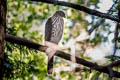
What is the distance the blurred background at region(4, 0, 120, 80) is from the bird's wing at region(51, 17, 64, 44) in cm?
13

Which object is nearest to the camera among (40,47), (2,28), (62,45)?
(2,28)

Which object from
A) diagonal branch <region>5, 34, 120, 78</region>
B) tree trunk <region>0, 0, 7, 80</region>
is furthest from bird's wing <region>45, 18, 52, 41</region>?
tree trunk <region>0, 0, 7, 80</region>

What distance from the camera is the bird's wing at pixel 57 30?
4516 mm

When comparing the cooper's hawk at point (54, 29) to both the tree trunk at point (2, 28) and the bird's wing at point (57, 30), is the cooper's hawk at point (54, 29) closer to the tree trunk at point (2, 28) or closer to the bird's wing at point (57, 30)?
the bird's wing at point (57, 30)

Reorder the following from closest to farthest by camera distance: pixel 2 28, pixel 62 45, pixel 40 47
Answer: pixel 2 28 < pixel 40 47 < pixel 62 45

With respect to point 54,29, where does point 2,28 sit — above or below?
above

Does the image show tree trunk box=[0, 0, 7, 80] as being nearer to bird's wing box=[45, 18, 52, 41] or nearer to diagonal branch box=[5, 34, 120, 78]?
diagonal branch box=[5, 34, 120, 78]

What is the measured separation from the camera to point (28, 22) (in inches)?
342

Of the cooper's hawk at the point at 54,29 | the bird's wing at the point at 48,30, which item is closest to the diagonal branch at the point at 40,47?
the cooper's hawk at the point at 54,29

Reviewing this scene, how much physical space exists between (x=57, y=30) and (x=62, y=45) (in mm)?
352

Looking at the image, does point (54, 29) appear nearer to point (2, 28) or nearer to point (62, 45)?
point (62, 45)

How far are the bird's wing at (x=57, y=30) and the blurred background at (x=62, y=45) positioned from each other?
133 mm

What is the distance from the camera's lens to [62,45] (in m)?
4.40

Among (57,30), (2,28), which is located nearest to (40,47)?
(2,28)
